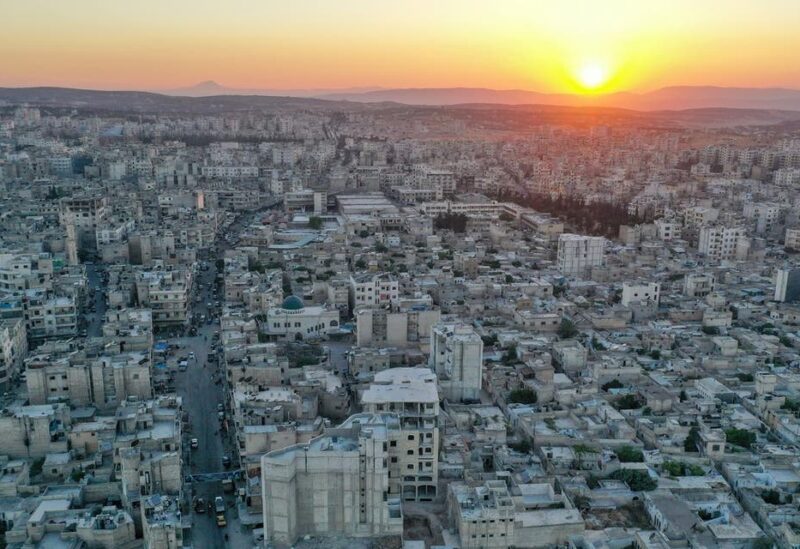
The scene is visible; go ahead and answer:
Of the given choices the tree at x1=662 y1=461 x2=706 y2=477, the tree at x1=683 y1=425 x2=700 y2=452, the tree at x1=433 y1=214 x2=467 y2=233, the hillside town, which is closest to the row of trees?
the hillside town

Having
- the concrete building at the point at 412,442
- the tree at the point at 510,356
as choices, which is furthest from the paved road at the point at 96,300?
the concrete building at the point at 412,442

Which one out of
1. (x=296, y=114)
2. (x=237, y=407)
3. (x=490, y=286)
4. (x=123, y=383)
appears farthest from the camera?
(x=296, y=114)

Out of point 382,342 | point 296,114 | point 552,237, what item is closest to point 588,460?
point 382,342

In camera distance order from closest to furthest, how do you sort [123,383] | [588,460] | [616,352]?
[588,460]
[123,383]
[616,352]

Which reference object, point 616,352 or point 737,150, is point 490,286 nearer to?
point 616,352

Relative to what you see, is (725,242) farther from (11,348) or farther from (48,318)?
(11,348)

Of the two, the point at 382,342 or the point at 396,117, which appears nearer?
the point at 382,342
